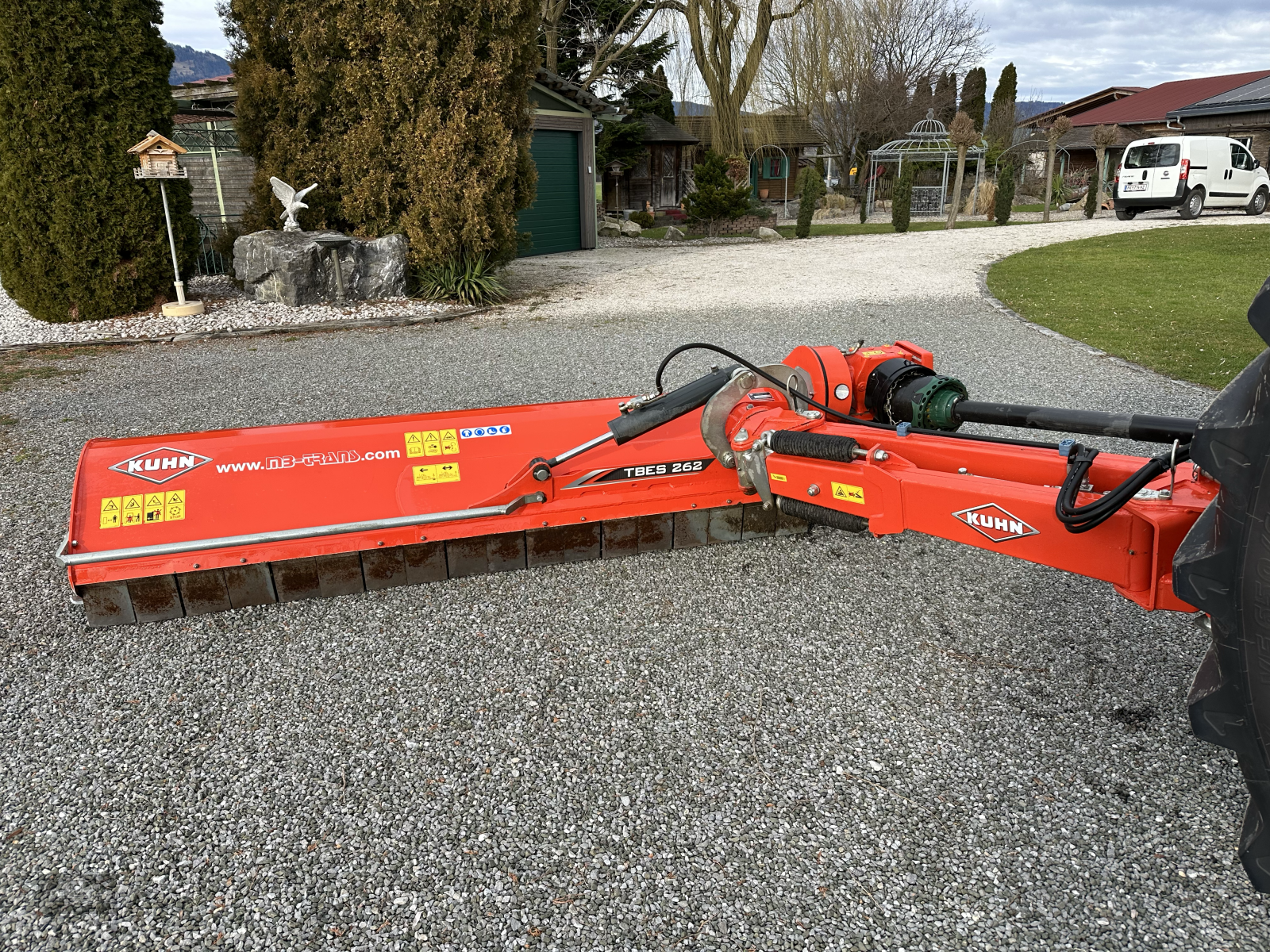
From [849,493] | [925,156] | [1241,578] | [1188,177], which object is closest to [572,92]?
[925,156]

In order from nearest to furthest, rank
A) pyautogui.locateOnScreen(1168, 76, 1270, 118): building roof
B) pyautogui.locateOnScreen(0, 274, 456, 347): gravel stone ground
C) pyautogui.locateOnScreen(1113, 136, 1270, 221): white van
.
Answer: pyautogui.locateOnScreen(0, 274, 456, 347): gravel stone ground → pyautogui.locateOnScreen(1113, 136, 1270, 221): white van → pyautogui.locateOnScreen(1168, 76, 1270, 118): building roof

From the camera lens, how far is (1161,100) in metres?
30.1

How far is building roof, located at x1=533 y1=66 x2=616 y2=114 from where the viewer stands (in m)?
15.1

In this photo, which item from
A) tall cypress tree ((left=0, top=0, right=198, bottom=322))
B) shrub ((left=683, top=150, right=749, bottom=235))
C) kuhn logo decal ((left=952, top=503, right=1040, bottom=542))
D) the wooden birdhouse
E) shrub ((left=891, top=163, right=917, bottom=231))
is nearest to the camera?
kuhn logo decal ((left=952, top=503, right=1040, bottom=542))

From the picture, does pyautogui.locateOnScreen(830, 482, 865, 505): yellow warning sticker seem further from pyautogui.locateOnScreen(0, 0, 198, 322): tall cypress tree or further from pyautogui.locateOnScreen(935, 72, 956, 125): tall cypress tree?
pyautogui.locateOnScreen(935, 72, 956, 125): tall cypress tree

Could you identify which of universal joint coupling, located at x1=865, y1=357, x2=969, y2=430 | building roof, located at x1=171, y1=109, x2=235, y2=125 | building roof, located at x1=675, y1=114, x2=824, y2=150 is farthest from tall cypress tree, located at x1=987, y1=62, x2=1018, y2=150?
universal joint coupling, located at x1=865, y1=357, x2=969, y2=430

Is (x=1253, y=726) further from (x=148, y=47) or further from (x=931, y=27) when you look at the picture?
(x=931, y=27)

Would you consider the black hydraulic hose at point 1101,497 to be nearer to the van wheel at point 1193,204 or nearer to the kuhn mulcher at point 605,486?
the kuhn mulcher at point 605,486

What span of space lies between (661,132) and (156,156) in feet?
62.6

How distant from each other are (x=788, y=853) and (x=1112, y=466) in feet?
4.26

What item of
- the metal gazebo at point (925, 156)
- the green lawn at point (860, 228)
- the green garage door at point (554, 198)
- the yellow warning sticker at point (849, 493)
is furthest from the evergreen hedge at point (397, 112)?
the metal gazebo at point (925, 156)

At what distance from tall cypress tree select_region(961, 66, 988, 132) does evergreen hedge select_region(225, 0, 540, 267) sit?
32771mm

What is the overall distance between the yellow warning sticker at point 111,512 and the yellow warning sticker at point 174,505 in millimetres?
144

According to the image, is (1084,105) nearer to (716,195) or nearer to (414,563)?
(716,195)
